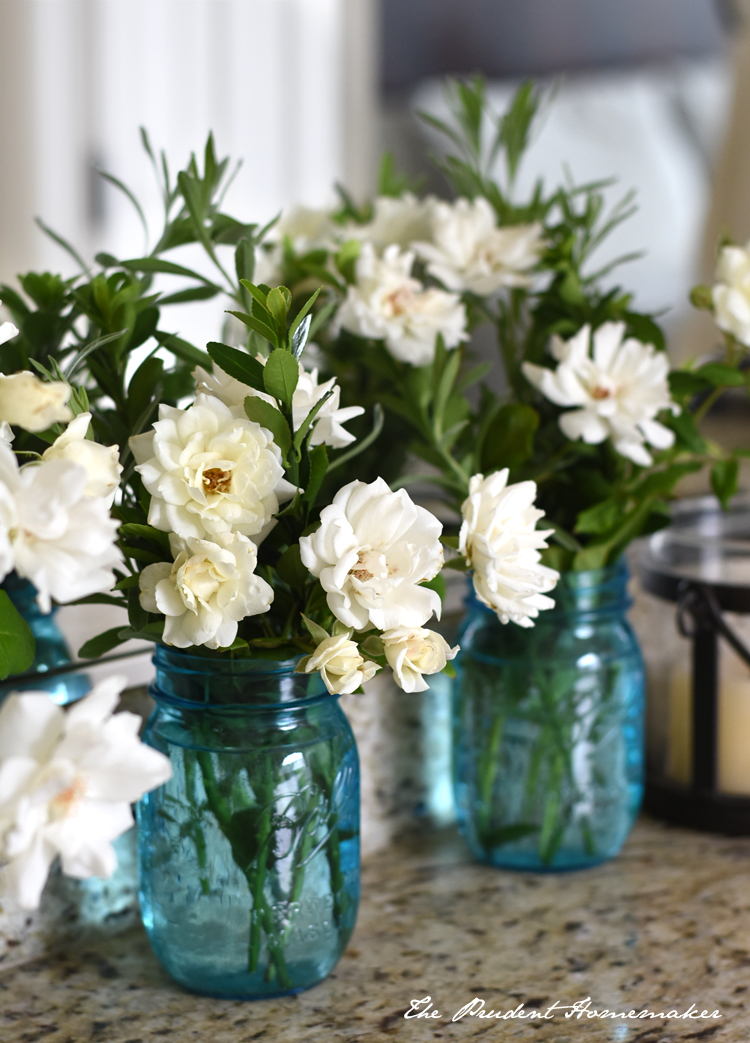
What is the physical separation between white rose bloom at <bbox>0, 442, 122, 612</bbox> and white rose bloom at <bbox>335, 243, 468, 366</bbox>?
0.28 meters

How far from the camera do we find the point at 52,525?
1.13ft

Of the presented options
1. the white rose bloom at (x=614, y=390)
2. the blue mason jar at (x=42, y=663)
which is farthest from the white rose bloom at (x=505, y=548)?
the blue mason jar at (x=42, y=663)

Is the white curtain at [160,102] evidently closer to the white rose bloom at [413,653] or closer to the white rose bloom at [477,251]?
the white rose bloom at [477,251]

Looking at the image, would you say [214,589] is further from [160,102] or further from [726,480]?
[160,102]

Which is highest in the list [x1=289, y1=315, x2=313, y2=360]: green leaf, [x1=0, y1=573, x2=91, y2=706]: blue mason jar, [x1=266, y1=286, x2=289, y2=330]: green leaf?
[x1=266, y1=286, x2=289, y2=330]: green leaf

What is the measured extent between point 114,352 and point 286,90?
2.70m

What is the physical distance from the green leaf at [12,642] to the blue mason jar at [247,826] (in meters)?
0.09

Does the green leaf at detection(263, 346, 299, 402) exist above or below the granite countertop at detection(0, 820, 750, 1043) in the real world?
above

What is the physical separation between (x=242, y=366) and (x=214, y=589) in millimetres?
87

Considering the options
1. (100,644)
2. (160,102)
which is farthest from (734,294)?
(160,102)

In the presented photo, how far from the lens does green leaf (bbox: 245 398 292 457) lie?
0.42m

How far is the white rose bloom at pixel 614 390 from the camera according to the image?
1.90 feet

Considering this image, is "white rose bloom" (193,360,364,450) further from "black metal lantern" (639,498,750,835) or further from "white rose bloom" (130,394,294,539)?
"black metal lantern" (639,498,750,835)

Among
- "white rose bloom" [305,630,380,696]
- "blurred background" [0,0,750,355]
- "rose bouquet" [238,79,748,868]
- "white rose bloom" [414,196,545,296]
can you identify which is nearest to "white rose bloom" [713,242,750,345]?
"rose bouquet" [238,79,748,868]
